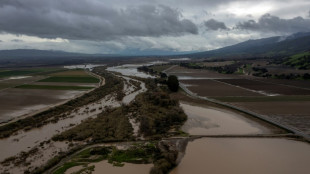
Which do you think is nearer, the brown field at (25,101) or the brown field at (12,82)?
the brown field at (25,101)

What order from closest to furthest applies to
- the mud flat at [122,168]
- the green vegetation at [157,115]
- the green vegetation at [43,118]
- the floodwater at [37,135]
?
the mud flat at [122,168] → the floodwater at [37,135] → the green vegetation at [157,115] → the green vegetation at [43,118]

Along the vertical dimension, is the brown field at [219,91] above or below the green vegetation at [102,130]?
above

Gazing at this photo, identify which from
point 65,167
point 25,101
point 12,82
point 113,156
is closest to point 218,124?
point 113,156

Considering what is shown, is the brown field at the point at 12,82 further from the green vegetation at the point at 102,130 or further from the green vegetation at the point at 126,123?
the green vegetation at the point at 102,130

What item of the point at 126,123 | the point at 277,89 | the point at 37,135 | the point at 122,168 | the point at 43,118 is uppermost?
the point at 277,89

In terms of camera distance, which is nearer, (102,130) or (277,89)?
(102,130)

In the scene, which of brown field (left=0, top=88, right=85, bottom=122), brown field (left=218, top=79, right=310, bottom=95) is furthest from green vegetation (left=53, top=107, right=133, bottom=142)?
brown field (left=218, top=79, right=310, bottom=95)

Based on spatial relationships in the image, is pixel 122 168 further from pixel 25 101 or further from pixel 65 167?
pixel 25 101

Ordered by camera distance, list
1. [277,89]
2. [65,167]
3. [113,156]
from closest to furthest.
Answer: [65,167], [113,156], [277,89]

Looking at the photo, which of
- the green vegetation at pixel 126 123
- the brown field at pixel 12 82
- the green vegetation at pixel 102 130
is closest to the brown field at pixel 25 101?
the green vegetation at pixel 102 130
